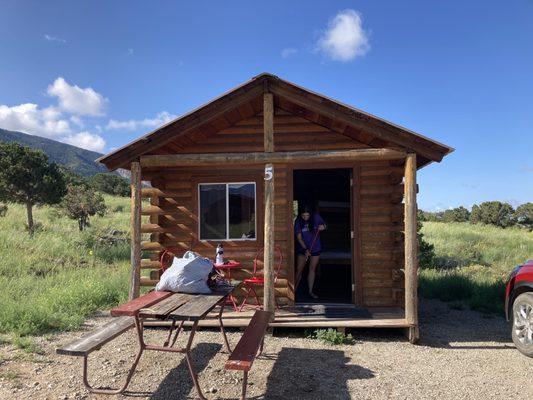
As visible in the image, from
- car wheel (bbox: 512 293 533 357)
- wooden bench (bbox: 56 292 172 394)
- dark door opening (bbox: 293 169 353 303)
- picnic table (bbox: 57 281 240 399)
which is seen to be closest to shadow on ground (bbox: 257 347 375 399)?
picnic table (bbox: 57 281 240 399)

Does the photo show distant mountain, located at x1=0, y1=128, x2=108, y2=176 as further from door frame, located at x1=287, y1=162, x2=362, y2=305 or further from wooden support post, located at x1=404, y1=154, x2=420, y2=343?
wooden support post, located at x1=404, y1=154, x2=420, y2=343

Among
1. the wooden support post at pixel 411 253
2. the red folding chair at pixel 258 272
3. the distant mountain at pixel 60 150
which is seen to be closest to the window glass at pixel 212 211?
the red folding chair at pixel 258 272

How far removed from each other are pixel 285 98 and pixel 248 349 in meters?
4.14

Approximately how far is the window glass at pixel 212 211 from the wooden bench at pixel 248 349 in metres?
2.76

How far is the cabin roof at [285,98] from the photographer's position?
6.62m

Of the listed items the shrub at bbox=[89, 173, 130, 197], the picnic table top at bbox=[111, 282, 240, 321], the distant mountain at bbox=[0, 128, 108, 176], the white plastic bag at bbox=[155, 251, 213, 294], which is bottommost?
the picnic table top at bbox=[111, 282, 240, 321]

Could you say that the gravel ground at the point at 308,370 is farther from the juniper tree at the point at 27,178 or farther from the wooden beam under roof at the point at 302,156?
the juniper tree at the point at 27,178

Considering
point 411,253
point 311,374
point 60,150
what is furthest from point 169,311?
point 60,150

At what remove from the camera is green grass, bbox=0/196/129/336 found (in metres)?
7.27

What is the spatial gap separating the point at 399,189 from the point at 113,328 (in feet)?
17.9

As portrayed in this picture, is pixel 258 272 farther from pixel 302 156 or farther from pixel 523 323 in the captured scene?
pixel 523 323

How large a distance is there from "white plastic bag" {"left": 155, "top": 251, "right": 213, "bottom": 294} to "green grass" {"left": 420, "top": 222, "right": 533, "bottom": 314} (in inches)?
260

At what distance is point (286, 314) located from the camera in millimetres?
7516

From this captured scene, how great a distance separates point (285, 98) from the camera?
696 centimetres
